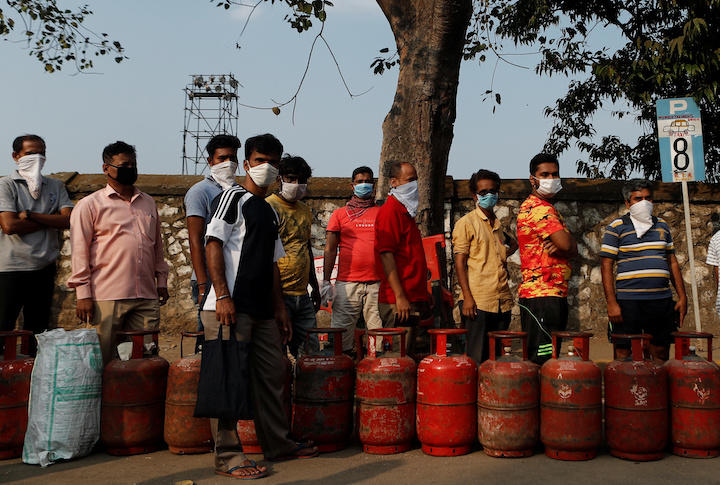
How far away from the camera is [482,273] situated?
5172mm

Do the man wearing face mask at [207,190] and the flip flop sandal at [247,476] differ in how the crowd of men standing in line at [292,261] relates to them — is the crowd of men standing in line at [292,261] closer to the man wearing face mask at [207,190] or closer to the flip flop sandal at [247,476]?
the man wearing face mask at [207,190]

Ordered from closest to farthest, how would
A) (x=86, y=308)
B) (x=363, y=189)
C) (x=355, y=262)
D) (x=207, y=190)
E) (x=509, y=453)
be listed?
1. (x=509, y=453)
2. (x=86, y=308)
3. (x=207, y=190)
4. (x=355, y=262)
5. (x=363, y=189)

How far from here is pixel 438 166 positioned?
268 inches

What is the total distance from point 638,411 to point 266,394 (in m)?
2.35

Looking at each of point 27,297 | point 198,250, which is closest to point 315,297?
point 198,250

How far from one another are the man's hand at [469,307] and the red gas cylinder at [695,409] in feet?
4.86

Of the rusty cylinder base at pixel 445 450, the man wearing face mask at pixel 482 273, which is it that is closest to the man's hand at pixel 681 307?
the man wearing face mask at pixel 482 273

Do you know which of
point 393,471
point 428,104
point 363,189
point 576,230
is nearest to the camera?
point 393,471

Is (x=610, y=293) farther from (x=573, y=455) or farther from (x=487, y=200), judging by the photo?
(x=573, y=455)

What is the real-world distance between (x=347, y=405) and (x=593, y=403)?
5.28ft

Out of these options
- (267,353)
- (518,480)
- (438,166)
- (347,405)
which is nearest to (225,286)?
(267,353)

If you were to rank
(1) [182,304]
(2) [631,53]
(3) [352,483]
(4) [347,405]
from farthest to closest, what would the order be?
(2) [631,53], (1) [182,304], (4) [347,405], (3) [352,483]

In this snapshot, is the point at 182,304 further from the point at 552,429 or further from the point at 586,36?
the point at 586,36

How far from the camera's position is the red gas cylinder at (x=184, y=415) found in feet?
14.4
